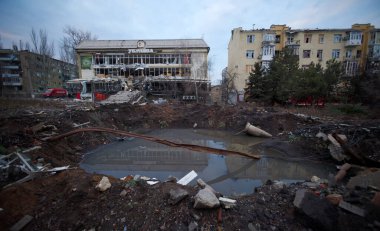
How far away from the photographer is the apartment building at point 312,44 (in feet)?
99.3

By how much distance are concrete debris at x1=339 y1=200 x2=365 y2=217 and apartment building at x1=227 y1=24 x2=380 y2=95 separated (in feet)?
96.2

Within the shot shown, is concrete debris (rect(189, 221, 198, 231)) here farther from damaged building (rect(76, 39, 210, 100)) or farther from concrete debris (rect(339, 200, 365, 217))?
damaged building (rect(76, 39, 210, 100))

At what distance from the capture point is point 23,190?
11.5ft

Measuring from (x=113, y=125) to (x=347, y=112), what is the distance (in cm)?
1901

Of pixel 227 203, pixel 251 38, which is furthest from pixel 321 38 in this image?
pixel 227 203

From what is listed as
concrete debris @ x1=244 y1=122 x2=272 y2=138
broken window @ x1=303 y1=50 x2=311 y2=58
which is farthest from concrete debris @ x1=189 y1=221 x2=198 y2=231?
broken window @ x1=303 y1=50 x2=311 y2=58

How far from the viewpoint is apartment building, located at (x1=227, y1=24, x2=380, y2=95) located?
3026 cm

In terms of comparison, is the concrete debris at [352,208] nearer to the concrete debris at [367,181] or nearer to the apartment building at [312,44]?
the concrete debris at [367,181]

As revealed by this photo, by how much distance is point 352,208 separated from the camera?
260 cm

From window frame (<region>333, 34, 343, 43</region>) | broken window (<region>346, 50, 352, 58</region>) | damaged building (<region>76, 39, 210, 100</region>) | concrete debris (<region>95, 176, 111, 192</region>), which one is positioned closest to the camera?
concrete debris (<region>95, 176, 111, 192</region>)

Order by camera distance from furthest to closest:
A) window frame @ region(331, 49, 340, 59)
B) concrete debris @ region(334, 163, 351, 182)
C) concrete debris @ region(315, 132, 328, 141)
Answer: window frame @ region(331, 49, 340, 59) < concrete debris @ region(315, 132, 328, 141) < concrete debris @ region(334, 163, 351, 182)

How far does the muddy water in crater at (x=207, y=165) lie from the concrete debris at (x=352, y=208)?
223 centimetres

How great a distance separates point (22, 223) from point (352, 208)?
536 centimetres

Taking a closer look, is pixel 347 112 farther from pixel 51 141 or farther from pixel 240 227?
pixel 51 141
